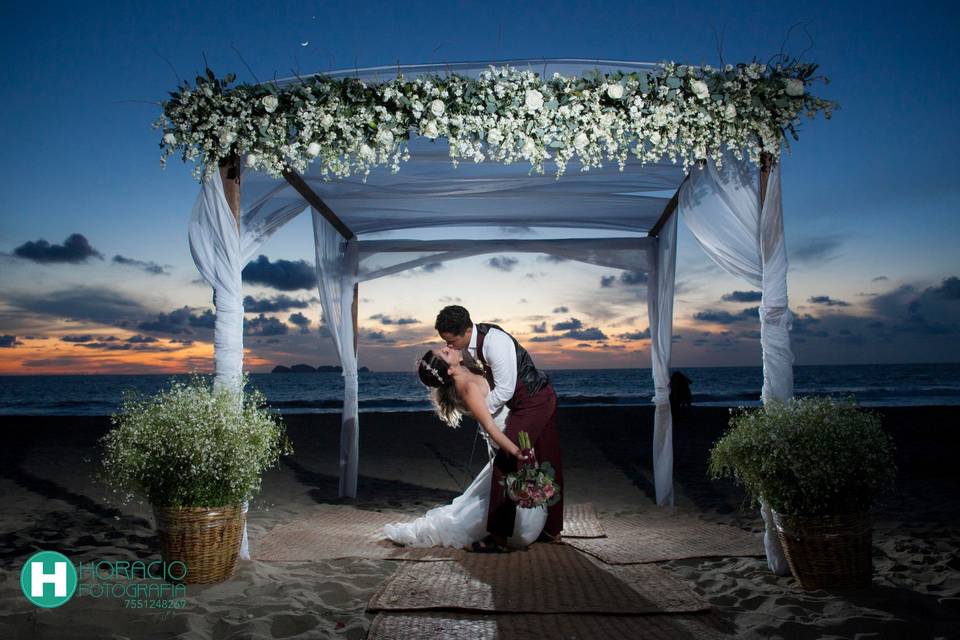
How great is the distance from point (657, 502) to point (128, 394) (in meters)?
4.61

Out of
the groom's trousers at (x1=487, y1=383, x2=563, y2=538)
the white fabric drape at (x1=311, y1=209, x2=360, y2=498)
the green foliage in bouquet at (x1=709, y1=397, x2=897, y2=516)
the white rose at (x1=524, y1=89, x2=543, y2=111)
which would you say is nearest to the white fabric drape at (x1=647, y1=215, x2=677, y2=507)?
the groom's trousers at (x1=487, y1=383, x2=563, y2=538)

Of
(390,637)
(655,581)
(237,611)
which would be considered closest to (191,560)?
(237,611)

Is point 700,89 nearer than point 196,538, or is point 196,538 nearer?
point 196,538

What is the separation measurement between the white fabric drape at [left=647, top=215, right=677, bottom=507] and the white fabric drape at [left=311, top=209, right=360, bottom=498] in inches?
112

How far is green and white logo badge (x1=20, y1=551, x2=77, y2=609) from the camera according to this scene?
3424mm

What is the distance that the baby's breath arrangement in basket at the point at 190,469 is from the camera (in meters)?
3.67

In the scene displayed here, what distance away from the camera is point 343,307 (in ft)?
22.5

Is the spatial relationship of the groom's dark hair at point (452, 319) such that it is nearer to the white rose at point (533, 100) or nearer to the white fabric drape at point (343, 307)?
the white rose at point (533, 100)

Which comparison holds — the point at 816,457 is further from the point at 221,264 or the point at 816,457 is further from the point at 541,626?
the point at 221,264

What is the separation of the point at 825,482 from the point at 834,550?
0.37 m

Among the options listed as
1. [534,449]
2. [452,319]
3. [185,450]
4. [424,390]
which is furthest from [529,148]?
[424,390]

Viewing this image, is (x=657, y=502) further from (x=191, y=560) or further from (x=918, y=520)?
(x=191, y=560)

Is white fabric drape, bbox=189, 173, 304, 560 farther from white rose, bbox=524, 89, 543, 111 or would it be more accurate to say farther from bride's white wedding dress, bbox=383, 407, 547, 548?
white rose, bbox=524, 89, 543, 111

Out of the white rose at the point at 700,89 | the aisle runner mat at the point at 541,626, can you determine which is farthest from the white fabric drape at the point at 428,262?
the aisle runner mat at the point at 541,626
